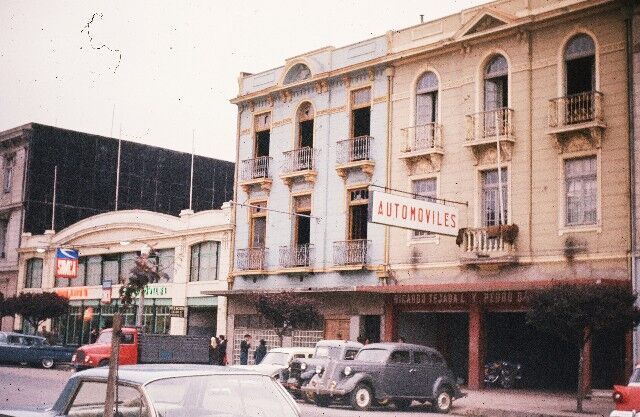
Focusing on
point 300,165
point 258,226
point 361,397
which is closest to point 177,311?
point 258,226

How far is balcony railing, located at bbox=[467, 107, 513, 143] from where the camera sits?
1039 inches

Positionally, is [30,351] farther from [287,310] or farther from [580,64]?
[580,64]

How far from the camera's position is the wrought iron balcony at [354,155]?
101 ft

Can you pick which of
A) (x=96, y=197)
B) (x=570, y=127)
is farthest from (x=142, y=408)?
(x=96, y=197)

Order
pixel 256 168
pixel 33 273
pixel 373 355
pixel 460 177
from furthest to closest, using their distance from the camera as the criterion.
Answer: pixel 33 273 → pixel 256 168 → pixel 460 177 → pixel 373 355

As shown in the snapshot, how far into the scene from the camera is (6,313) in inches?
1727

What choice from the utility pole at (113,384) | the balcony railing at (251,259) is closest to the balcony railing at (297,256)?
the balcony railing at (251,259)

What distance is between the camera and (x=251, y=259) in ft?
115

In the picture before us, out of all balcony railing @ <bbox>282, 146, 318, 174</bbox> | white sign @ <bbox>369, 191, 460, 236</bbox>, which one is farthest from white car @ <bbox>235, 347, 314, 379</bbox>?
balcony railing @ <bbox>282, 146, 318, 174</bbox>

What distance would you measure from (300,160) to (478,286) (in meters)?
10.5

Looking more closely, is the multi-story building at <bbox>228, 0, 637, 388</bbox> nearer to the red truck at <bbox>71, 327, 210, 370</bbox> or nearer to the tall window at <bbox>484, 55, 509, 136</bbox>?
the tall window at <bbox>484, 55, 509, 136</bbox>

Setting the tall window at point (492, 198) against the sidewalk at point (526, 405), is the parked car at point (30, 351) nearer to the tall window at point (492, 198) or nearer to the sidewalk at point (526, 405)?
the sidewalk at point (526, 405)

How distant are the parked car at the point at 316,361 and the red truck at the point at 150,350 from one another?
6.05 m

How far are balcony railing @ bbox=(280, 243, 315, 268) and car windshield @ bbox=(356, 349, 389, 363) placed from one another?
11274 millimetres
